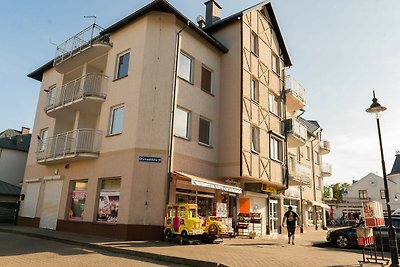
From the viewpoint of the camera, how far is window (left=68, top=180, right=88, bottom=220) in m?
16.5

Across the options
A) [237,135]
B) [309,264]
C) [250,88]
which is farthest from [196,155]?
[309,264]

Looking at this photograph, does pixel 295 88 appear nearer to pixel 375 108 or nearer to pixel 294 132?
pixel 294 132

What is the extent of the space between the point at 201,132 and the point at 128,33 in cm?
652

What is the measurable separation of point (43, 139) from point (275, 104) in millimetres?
16180

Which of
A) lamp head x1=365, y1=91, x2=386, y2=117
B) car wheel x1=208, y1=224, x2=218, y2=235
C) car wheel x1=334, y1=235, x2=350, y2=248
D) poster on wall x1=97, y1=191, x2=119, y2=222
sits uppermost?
lamp head x1=365, y1=91, x2=386, y2=117

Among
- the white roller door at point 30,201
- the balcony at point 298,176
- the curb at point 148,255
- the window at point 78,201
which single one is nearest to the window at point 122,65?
the window at point 78,201

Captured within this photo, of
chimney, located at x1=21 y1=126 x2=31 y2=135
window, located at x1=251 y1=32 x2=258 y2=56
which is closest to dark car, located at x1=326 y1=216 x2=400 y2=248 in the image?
window, located at x1=251 y1=32 x2=258 y2=56

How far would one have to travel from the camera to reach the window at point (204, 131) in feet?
56.2

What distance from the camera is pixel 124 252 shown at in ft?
34.5

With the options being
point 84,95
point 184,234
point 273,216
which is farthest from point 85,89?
point 273,216

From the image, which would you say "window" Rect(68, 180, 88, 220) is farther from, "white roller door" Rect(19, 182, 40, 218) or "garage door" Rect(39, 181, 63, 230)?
"white roller door" Rect(19, 182, 40, 218)

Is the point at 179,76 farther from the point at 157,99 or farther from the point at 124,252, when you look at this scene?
the point at 124,252

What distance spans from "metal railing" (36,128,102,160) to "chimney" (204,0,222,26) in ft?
36.6

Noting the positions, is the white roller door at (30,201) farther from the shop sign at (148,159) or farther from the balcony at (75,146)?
the shop sign at (148,159)
